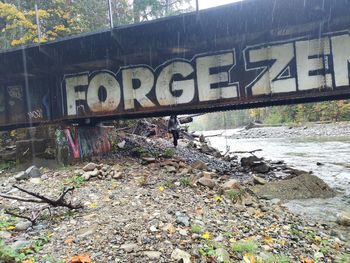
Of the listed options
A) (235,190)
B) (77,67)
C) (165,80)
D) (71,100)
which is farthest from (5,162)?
(235,190)

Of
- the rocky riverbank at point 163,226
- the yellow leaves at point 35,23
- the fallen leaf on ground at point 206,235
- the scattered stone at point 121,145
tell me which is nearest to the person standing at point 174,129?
the scattered stone at point 121,145

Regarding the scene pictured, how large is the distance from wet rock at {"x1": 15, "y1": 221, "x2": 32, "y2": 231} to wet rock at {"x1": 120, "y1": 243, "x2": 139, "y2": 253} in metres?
1.97

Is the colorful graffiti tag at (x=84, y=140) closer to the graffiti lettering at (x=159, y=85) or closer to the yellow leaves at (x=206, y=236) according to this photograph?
the graffiti lettering at (x=159, y=85)

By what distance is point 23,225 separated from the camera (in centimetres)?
522

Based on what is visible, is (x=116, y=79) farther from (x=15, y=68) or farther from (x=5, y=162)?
(x=5, y=162)

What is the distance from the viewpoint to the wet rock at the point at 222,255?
4.25 metres

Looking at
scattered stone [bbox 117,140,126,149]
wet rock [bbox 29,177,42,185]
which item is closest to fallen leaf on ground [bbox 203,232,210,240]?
wet rock [bbox 29,177,42,185]

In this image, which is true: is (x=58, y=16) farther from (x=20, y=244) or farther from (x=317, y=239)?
(x=317, y=239)

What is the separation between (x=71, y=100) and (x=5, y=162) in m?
3.96

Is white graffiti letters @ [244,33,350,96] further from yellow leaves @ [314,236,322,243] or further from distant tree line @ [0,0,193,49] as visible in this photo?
distant tree line @ [0,0,193,49]

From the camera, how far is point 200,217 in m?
5.79

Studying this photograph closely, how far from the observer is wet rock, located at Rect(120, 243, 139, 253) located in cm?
431

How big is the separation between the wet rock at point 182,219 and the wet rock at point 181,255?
1.00 m

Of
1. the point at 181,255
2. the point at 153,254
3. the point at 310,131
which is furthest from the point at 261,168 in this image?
the point at 310,131
